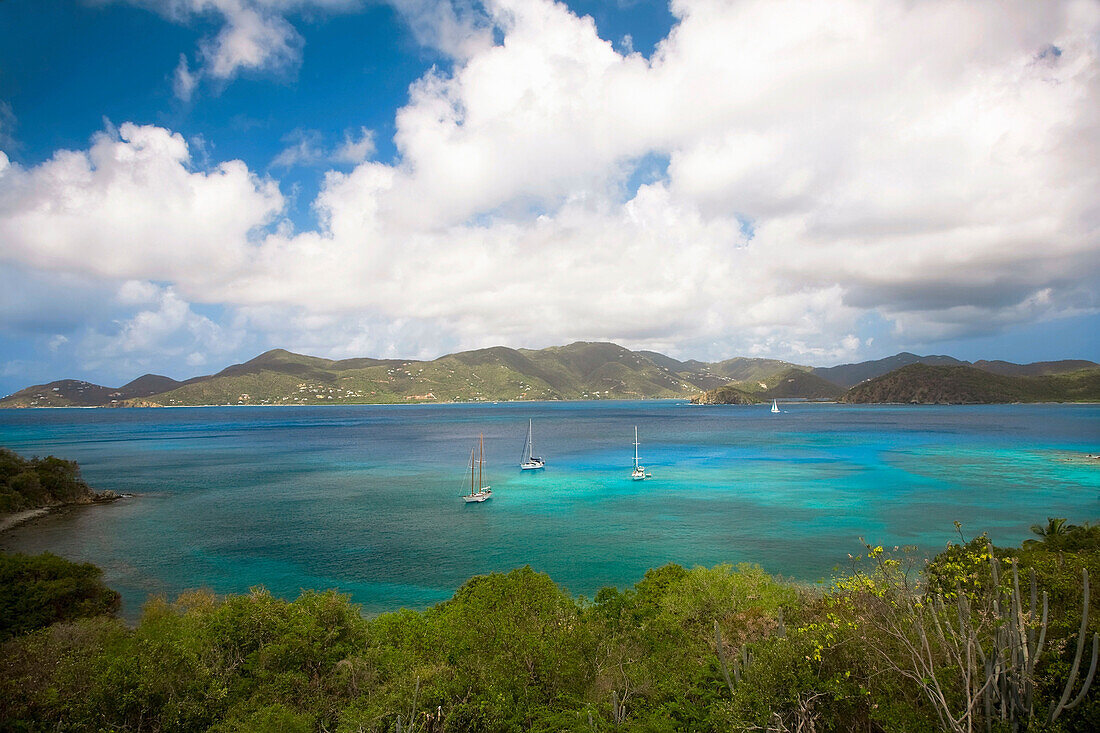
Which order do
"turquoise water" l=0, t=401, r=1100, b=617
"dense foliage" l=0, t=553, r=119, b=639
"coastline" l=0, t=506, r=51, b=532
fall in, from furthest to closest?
"coastline" l=0, t=506, r=51, b=532 → "turquoise water" l=0, t=401, r=1100, b=617 → "dense foliage" l=0, t=553, r=119, b=639

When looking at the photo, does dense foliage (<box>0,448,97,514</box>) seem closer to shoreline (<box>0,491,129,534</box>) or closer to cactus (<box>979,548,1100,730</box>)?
shoreline (<box>0,491,129,534</box>)

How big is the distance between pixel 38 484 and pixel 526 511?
61204 millimetres

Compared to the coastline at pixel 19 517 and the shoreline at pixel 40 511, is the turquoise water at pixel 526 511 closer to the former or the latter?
the coastline at pixel 19 517

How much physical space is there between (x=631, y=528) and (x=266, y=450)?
329 ft

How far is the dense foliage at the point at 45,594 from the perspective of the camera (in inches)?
1075

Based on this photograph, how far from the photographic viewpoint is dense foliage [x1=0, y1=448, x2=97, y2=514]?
6231 centimetres

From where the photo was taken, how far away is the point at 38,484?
65.3 metres

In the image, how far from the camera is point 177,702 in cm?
1645

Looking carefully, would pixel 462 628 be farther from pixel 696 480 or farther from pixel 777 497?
pixel 696 480

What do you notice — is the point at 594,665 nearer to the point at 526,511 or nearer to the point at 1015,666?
the point at 1015,666

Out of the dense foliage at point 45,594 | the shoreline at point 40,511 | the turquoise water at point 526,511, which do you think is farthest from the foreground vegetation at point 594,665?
the shoreline at point 40,511

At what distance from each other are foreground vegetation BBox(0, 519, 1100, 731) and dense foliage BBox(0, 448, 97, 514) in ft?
182

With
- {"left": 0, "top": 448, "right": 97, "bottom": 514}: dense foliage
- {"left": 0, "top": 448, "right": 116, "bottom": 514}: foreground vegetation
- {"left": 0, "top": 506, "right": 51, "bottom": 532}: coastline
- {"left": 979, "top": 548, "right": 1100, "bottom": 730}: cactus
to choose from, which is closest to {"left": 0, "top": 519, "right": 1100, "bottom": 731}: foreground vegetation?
{"left": 979, "top": 548, "right": 1100, "bottom": 730}: cactus

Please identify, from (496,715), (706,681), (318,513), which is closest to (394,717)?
(496,715)
